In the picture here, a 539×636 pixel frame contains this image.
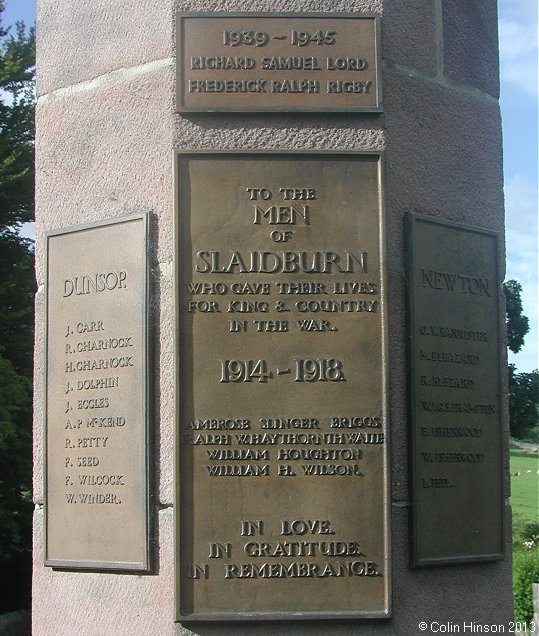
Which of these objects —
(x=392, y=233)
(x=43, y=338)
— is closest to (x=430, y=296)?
(x=392, y=233)

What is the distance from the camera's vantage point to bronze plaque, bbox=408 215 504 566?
3902mm

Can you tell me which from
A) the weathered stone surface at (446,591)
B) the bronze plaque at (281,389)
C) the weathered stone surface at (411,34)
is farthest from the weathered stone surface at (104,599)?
the weathered stone surface at (411,34)

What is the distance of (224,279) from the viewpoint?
3.80 meters

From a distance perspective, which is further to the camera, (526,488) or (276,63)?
(526,488)

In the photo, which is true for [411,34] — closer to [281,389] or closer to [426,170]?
[426,170]

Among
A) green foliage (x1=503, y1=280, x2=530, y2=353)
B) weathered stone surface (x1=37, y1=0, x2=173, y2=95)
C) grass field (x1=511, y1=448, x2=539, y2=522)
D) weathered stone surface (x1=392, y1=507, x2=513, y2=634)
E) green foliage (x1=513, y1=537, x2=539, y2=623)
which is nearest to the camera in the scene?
weathered stone surface (x1=392, y1=507, x2=513, y2=634)

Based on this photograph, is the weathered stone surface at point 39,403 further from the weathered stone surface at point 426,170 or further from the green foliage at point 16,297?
the green foliage at point 16,297

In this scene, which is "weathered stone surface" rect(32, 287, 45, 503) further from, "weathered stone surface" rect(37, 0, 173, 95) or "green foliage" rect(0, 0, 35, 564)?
"green foliage" rect(0, 0, 35, 564)

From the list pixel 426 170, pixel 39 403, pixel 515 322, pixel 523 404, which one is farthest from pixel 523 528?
pixel 39 403

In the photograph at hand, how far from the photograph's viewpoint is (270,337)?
3777 mm

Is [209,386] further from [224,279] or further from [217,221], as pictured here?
[217,221]

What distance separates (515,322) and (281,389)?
21.5 meters

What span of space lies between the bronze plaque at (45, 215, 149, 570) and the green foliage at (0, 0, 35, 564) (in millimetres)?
11999

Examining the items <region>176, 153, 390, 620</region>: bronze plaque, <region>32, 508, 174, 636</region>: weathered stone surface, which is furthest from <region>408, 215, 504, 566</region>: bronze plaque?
<region>32, 508, 174, 636</region>: weathered stone surface
